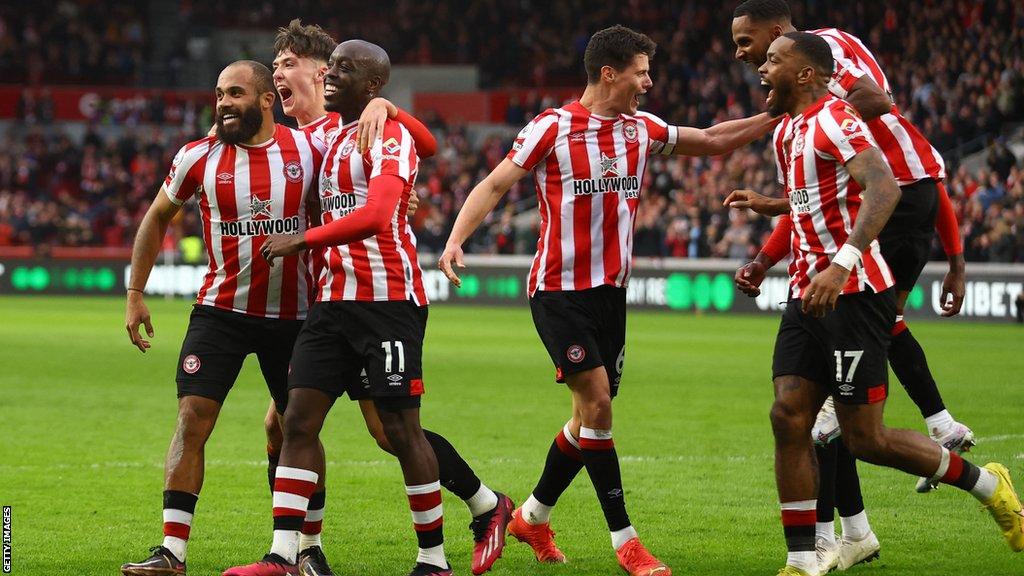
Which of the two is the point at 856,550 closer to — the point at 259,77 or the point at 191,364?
the point at 191,364

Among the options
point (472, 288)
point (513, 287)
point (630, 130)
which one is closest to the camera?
point (630, 130)

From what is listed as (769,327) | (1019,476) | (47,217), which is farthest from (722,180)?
(1019,476)

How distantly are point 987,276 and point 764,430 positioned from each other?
40.8 feet

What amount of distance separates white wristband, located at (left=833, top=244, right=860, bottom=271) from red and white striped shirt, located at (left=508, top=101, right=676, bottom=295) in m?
1.25

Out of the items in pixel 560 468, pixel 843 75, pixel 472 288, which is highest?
pixel 843 75

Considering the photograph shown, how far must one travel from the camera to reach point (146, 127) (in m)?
37.3

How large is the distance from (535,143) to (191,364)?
5.78 ft

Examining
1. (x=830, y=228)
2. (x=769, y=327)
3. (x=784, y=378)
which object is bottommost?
(x=769, y=327)

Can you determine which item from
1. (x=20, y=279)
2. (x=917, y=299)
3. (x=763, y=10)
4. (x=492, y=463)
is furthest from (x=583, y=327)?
(x=20, y=279)

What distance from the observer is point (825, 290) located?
5176 millimetres

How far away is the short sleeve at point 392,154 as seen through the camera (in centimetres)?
552

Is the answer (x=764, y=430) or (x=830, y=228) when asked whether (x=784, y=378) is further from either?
(x=764, y=430)

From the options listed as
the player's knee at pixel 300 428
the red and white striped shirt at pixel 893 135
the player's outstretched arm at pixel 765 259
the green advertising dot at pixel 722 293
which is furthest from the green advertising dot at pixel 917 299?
the player's knee at pixel 300 428

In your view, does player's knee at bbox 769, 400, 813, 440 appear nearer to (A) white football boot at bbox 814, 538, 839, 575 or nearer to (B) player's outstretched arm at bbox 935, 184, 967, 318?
(A) white football boot at bbox 814, 538, 839, 575
